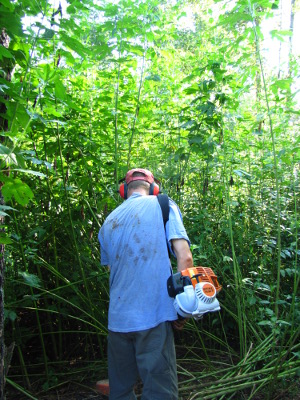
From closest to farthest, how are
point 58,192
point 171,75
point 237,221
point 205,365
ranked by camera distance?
1. point 205,365
2. point 58,192
3. point 237,221
4. point 171,75

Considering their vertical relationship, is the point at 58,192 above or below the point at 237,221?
above

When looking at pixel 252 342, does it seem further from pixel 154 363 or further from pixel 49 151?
pixel 49 151

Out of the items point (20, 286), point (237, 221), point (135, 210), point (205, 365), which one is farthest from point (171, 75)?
point (205, 365)

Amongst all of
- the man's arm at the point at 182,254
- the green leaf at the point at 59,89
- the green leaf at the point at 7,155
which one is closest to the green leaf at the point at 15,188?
the green leaf at the point at 7,155

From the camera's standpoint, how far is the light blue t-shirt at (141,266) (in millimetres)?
2520

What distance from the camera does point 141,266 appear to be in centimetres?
260

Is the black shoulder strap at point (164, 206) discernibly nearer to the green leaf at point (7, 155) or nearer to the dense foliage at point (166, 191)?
the dense foliage at point (166, 191)

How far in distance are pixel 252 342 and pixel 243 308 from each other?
17.2 inches

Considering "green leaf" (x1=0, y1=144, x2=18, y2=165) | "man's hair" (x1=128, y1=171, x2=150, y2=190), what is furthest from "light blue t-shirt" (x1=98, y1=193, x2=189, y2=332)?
"green leaf" (x1=0, y1=144, x2=18, y2=165)

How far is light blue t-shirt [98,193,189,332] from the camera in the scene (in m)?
2.52

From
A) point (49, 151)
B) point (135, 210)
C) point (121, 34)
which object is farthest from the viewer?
point (49, 151)

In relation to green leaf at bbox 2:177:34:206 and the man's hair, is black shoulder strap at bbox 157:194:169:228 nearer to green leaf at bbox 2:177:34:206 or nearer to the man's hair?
the man's hair

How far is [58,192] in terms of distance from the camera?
4.20 metres

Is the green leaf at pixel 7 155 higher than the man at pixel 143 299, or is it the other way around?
the green leaf at pixel 7 155
